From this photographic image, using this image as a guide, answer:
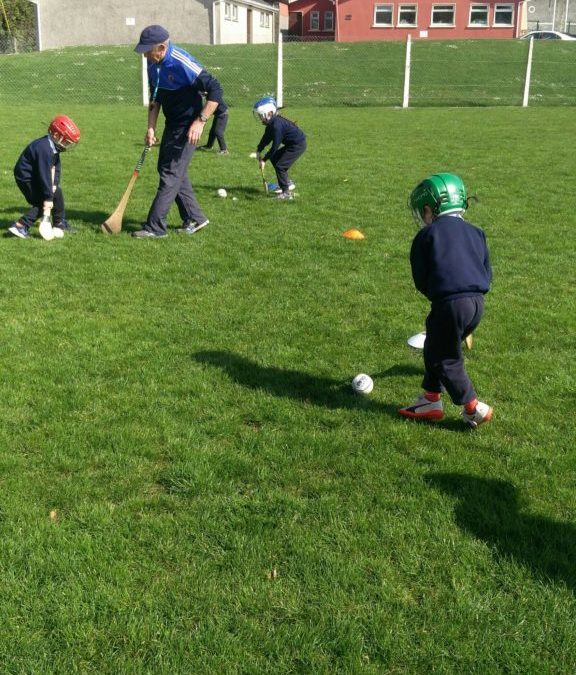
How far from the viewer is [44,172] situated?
7.33 m

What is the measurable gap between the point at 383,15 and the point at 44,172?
45.9 metres

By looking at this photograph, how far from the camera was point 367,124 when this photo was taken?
19422 millimetres

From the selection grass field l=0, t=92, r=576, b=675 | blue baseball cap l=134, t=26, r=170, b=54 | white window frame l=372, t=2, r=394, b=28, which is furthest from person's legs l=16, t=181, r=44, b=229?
white window frame l=372, t=2, r=394, b=28

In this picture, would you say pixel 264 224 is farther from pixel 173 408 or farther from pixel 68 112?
pixel 68 112

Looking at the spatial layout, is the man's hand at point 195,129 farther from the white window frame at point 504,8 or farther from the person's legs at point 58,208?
the white window frame at point 504,8

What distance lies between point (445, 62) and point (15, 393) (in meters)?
34.6

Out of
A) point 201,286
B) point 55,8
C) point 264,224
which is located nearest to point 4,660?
point 201,286

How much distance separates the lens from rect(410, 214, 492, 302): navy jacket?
3705mm

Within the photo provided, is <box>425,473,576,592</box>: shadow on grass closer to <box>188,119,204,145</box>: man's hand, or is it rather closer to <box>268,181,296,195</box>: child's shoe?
<box>188,119,204,145</box>: man's hand

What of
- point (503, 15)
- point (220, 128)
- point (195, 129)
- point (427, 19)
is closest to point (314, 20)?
point (427, 19)

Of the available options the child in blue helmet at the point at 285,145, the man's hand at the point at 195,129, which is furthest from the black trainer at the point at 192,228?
the child in blue helmet at the point at 285,145

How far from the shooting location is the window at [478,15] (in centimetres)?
4594

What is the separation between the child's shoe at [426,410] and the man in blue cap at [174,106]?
14.4 ft

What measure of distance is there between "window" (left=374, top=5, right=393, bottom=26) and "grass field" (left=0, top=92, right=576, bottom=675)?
44886 millimetres
